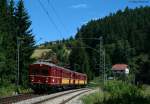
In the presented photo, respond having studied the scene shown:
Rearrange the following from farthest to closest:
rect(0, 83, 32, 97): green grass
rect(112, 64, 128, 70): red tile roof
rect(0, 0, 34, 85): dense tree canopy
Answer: rect(112, 64, 128, 70): red tile roof → rect(0, 0, 34, 85): dense tree canopy → rect(0, 83, 32, 97): green grass

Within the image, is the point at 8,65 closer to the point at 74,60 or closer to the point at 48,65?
the point at 48,65

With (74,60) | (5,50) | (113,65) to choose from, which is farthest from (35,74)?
(113,65)

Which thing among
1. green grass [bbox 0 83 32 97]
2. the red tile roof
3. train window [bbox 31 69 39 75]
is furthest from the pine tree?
the red tile roof

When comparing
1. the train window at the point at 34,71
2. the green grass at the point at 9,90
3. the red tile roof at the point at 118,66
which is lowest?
the green grass at the point at 9,90

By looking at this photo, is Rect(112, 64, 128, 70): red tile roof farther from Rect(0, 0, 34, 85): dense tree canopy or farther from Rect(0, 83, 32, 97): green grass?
Rect(0, 83, 32, 97): green grass

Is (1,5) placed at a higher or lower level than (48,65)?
higher

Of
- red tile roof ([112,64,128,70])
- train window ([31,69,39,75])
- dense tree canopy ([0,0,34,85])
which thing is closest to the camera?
train window ([31,69,39,75])

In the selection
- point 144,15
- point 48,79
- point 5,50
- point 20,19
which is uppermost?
point 144,15

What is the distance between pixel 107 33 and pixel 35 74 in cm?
9388

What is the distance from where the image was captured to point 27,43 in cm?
8425

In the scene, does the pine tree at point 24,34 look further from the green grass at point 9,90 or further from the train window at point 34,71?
the train window at point 34,71


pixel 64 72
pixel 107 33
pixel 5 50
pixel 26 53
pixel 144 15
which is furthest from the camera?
pixel 144 15

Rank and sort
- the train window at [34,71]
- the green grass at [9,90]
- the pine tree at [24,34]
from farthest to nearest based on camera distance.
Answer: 1. the pine tree at [24,34]
2. the green grass at [9,90]
3. the train window at [34,71]

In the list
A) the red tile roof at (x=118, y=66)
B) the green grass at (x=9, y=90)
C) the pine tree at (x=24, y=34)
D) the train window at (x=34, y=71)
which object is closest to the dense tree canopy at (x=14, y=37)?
the pine tree at (x=24, y=34)
